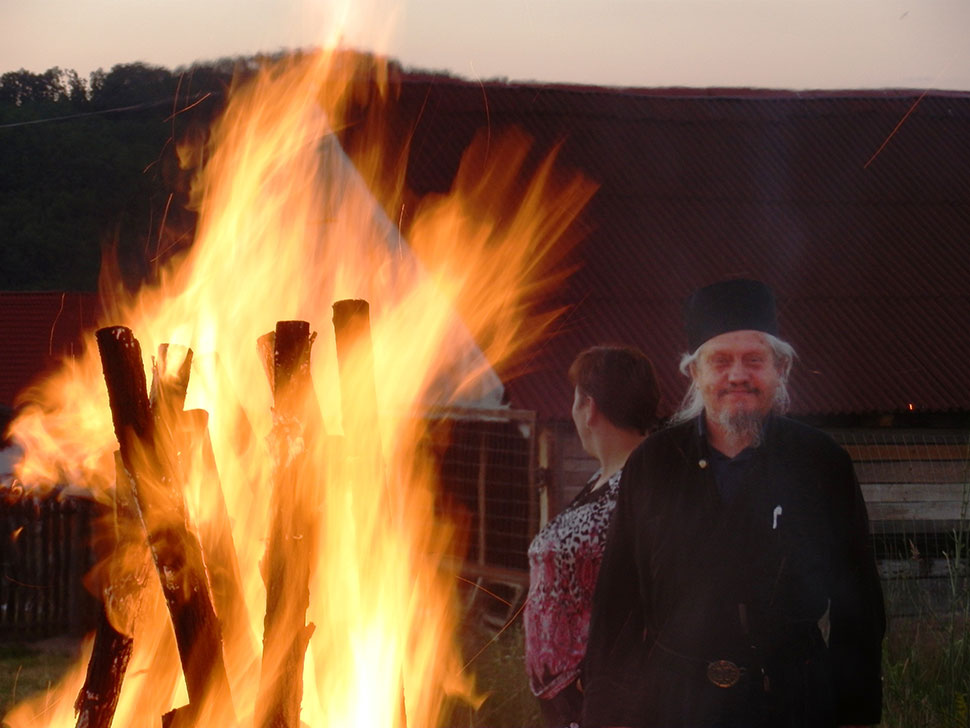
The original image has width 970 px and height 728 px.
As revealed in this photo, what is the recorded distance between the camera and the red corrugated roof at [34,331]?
750 inches

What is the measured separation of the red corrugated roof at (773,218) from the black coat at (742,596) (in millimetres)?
4087

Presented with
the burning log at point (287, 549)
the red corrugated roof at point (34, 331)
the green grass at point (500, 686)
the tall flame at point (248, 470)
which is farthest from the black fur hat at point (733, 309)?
the red corrugated roof at point (34, 331)

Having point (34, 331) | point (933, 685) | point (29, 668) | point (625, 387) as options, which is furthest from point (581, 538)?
point (34, 331)

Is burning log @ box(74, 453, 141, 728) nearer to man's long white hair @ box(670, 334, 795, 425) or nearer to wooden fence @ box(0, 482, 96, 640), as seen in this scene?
man's long white hair @ box(670, 334, 795, 425)

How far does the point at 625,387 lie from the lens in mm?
4000

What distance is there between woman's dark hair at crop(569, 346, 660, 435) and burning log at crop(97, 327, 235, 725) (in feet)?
5.70

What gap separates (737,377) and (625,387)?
0.54 meters

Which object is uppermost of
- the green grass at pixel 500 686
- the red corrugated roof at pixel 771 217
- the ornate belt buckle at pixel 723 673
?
the red corrugated roof at pixel 771 217

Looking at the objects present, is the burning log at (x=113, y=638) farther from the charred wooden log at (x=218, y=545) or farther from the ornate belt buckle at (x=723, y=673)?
the ornate belt buckle at (x=723, y=673)

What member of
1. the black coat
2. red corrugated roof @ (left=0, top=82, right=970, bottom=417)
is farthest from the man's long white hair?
red corrugated roof @ (left=0, top=82, right=970, bottom=417)

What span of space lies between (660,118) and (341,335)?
771cm

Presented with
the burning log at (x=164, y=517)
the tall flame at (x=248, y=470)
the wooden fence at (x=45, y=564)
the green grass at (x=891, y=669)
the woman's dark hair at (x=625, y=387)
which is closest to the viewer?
the burning log at (x=164, y=517)

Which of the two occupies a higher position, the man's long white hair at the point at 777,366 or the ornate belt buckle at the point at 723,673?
the man's long white hair at the point at 777,366

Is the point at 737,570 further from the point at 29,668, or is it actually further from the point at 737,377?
the point at 29,668
